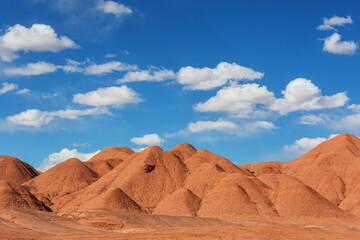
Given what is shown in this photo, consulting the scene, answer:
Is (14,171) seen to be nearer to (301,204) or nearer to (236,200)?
(236,200)

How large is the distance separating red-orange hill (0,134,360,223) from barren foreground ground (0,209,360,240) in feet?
61.8

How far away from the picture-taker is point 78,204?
88562 mm

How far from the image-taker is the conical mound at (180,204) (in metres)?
79.4

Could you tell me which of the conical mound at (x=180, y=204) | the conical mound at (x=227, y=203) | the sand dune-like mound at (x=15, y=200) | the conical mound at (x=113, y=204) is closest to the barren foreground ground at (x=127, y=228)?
the conical mound at (x=227, y=203)

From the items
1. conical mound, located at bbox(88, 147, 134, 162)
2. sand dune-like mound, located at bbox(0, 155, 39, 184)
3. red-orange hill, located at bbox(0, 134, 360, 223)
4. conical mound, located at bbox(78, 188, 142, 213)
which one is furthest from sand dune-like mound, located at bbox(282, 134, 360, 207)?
sand dune-like mound, located at bbox(0, 155, 39, 184)

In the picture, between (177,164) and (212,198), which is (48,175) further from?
(212,198)

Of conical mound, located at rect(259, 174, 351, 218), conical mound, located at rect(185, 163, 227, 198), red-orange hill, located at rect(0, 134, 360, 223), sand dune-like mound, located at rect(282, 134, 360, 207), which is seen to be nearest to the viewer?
red-orange hill, located at rect(0, 134, 360, 223)

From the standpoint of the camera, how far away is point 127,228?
53250mm

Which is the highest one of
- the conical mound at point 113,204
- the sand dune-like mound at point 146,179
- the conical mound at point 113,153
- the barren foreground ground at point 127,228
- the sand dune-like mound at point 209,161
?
the conical mound at point 113,153

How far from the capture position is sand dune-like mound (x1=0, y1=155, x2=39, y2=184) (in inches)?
4692

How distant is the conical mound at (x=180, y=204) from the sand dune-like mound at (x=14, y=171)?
53.0 m

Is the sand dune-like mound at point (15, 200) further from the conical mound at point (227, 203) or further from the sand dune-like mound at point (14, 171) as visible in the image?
the sand dune-like mound at point (14, 171)

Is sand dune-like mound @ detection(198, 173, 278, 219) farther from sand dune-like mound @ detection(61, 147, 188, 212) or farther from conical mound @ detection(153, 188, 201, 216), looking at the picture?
sand dune-like mound @ detection(61, 147, 188, 212)

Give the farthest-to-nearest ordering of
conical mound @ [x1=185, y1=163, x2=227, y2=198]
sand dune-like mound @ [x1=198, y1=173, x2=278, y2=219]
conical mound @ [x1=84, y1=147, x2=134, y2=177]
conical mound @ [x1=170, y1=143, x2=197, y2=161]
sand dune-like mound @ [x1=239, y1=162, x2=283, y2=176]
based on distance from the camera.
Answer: sand dune-like mound @ [x1=239, y1=162, x2=283, y2=176], conical mound @ [x1=84, y1=147, x2=134, y2=177], conical mound @ [x1=170, y1=143, x2=197, y2=161], conical mound @ [x1=185, y1=163, x2=227, y2=198], sand dune-like mound @ [x1=198, y1=173, x2=278, y2=219]
